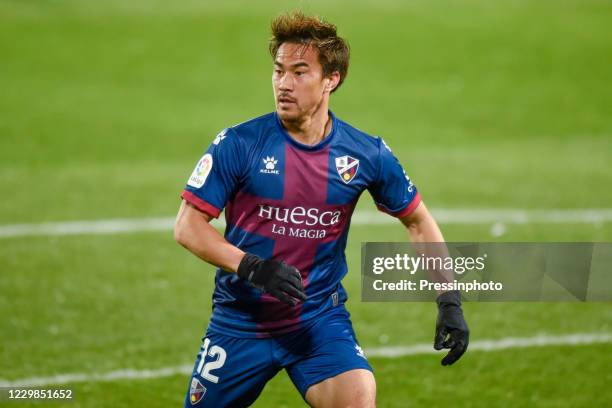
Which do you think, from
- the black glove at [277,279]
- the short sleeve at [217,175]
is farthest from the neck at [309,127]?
the black glove at [277,279]

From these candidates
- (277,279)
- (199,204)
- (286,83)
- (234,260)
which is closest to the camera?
(277,279)

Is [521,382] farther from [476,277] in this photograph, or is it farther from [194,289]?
[194,289]

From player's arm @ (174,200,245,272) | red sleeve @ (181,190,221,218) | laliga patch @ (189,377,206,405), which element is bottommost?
laliga patch @ (189,377,206,405)

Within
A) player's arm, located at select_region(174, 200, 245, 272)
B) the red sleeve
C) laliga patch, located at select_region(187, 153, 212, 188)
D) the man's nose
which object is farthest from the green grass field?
player's arm, located at select_region(174, 200, 245, 272)

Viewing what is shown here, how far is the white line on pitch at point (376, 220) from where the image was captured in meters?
13.5

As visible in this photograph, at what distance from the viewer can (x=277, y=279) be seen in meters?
5.89

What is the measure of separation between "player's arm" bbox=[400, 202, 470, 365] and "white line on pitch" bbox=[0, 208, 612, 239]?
7125 millimetres

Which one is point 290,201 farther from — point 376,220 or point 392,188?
point 376,220

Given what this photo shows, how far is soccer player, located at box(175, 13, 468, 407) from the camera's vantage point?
21.1 ft

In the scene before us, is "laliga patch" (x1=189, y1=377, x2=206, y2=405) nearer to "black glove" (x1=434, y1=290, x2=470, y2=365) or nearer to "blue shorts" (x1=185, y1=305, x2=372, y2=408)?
"blue shorts" (x1=185, y1=305, x2=372, y2=408)

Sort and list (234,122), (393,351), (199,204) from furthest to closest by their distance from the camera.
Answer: (234,122)
(393,351)
(199,204)

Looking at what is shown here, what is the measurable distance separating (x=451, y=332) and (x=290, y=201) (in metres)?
1.25

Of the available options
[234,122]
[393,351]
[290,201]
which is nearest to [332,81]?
[290,201]

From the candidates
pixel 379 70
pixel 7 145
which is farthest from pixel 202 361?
pixel 379 70
